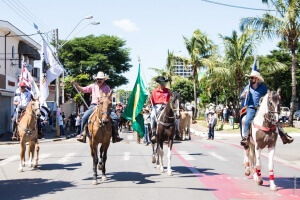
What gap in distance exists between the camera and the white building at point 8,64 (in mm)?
34925

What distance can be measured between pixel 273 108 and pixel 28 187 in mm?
5994

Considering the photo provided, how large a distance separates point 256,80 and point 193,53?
41.6m

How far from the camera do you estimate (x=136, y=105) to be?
1412cm

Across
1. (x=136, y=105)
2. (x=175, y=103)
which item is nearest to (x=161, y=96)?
(x=175, y=103)

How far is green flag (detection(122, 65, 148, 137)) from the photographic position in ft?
46.3

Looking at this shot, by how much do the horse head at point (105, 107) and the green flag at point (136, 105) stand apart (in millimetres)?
3018

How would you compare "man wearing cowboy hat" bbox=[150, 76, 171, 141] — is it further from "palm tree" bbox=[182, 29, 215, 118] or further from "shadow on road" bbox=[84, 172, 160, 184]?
"palm tree" bbox=[182, 29, 215, 118]

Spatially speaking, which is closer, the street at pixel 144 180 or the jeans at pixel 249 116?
the street at pixel 144 180

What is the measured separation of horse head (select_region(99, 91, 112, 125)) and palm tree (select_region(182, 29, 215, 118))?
4169cm

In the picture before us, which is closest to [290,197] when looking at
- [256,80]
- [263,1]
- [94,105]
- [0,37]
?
[256,80]

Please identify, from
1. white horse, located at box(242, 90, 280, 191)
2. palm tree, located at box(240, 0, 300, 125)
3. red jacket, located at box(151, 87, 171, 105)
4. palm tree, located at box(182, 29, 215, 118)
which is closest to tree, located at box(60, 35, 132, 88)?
palm tree, located at box(182, 29, 215, 118)

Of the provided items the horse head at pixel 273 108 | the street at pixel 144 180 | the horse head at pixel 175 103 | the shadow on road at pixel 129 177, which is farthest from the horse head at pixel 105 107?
the horse head at pixel 273 108

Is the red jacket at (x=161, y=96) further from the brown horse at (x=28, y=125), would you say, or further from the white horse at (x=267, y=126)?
the brown horse at (x=28, y=125)

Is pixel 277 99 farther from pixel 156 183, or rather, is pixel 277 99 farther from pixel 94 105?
pixel 94 105
